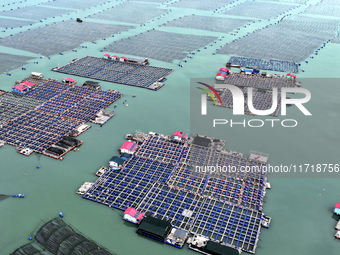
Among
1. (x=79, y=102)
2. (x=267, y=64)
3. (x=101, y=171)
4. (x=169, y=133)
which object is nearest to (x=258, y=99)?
(x=267, y=64)

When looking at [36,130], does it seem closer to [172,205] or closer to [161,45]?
[172,205]

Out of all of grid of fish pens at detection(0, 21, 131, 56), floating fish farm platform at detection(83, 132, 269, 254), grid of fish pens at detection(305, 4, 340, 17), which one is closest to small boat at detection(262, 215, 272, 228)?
floating fish farm platform at detection(83, 132, 269, 254)

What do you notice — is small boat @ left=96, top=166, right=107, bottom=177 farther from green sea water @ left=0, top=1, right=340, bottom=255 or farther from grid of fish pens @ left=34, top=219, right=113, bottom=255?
grid of fish pens @ left=34, top=219, right=113, bottom=255

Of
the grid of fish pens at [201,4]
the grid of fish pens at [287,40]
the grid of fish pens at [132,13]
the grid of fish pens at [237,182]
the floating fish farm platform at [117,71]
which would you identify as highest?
the grid of fish pens at [132,13]

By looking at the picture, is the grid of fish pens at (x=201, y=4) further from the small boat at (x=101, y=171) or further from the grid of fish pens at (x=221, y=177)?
the small boat at (x=101, y=171)

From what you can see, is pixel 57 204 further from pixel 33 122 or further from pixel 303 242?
pixel 303 242

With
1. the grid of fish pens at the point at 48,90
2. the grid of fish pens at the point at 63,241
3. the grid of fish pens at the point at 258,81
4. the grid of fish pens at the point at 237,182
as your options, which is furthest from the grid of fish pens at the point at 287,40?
the grid of fish pens at the point at 63,241
